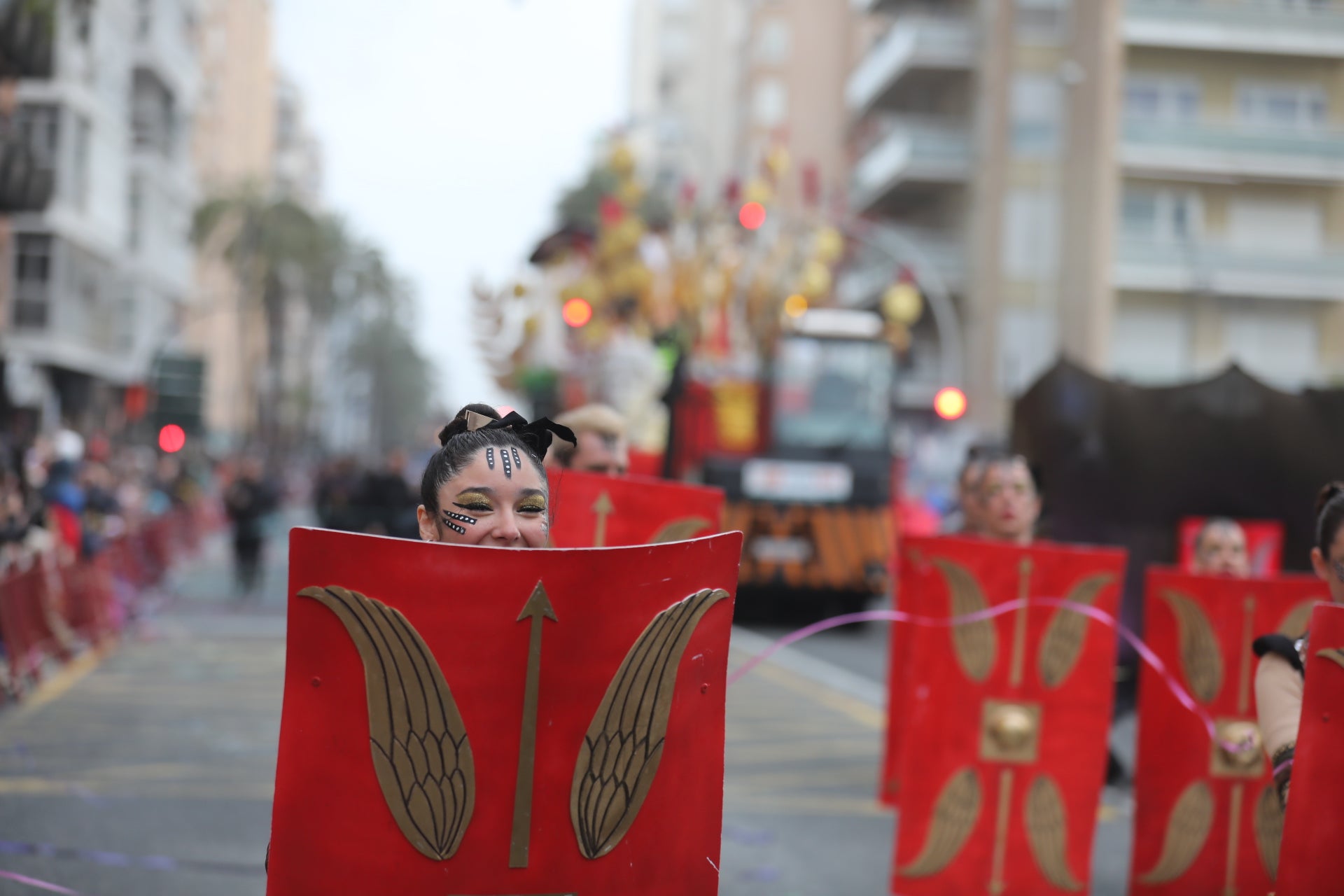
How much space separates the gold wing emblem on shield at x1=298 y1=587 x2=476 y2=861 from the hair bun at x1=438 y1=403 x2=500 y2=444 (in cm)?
71

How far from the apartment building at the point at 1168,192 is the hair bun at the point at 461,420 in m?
28.6

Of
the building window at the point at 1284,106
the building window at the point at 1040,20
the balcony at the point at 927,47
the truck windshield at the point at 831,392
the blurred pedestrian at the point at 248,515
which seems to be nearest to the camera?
the truck windshield at the point at 831,392

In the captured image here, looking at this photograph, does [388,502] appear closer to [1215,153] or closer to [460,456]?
[460,456]

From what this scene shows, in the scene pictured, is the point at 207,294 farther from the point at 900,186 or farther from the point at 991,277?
the point at 991,277

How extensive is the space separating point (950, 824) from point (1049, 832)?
326mm

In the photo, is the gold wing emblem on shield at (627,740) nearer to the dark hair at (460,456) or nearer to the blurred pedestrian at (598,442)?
the dark hair at (460,456)

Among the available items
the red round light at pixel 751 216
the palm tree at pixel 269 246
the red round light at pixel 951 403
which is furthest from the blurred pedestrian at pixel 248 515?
the palm tree at pixel 269 246

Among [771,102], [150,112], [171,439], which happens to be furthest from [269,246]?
[171,439]

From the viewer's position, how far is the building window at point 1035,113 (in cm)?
3741

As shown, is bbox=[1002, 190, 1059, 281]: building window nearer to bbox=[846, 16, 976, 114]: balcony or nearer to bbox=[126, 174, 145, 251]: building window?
bbox=[846, 16, 976, 114]: balcony

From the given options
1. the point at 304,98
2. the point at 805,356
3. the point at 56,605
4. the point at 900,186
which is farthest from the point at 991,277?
the point at 304,98

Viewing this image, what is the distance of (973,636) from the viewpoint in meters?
5.54

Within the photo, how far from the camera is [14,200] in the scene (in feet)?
53.0

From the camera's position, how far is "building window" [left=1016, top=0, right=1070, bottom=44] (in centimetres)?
3781
